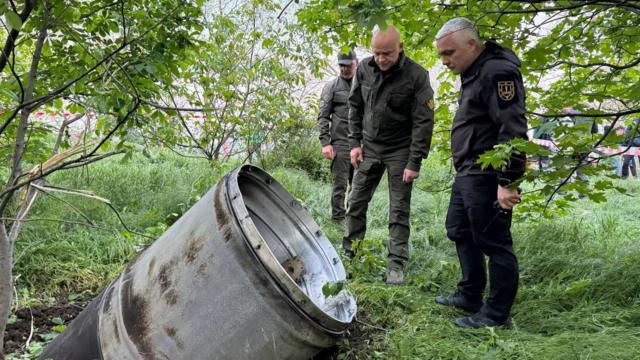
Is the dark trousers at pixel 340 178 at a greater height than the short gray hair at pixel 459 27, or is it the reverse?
the short gray hair at pixel 459 27

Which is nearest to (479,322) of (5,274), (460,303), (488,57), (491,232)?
(460,303)

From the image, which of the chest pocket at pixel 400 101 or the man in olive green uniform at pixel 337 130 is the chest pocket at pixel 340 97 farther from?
the chest pocket at pixel 400 101

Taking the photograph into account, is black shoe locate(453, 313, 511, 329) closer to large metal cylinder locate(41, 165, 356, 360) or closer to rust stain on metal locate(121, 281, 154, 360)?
large metal cylinder locate(41, 165, 356, 360)

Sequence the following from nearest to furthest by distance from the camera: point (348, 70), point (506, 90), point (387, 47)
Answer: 1. point (506, 90)
2. point (387, 47)
3. point (348, 70)

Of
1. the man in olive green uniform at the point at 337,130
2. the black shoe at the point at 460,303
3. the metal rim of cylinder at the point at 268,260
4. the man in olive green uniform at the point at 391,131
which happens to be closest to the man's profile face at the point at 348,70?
the man in olive green uniform at the point at 337,130

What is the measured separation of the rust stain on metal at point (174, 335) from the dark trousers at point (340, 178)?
3497 millimetres

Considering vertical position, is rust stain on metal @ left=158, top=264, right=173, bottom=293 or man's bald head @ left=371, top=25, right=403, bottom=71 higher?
man's bald head @ left=371, top=25, right=403, bottom=71

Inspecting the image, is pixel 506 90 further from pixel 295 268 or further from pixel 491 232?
pixel 295 268

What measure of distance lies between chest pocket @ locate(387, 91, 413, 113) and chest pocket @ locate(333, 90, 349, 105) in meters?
1.66

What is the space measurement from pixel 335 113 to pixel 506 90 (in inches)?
114

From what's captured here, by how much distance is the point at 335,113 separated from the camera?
5.30 metres

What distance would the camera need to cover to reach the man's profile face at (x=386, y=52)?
3416mm

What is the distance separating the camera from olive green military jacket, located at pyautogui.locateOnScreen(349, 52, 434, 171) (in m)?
3.50

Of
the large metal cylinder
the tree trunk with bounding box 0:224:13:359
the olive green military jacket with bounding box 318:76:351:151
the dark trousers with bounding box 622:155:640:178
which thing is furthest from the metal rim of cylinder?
the dark trousers with bounding box 622:155:640:178
